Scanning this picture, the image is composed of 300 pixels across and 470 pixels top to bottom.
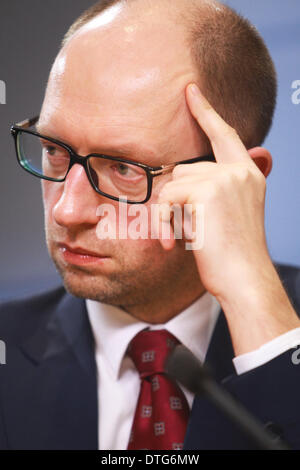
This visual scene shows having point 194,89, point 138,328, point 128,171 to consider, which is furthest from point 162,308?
point 194,89

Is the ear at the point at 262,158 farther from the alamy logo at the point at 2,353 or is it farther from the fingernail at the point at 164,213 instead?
the alamy logo at the point at 2,353

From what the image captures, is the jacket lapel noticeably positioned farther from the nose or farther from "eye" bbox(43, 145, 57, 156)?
"eye" bbox(43, 145, 57, 156)

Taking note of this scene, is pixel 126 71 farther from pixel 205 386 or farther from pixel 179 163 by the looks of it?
pixel 205 386

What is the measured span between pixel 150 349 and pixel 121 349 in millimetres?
60

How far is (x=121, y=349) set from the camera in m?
1.14

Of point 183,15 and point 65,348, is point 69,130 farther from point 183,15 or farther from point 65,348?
point 65,348

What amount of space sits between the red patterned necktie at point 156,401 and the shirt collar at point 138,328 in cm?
2

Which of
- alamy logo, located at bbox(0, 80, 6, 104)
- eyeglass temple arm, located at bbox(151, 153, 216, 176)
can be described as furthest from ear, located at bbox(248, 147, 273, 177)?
alamy logo, located at bbox(0, 80, 6, 104)

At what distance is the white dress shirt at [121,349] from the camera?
1.09 meters

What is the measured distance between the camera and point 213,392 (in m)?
0.65

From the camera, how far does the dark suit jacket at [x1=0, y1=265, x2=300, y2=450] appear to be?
907 millimetres

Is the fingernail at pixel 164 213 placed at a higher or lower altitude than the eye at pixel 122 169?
lower

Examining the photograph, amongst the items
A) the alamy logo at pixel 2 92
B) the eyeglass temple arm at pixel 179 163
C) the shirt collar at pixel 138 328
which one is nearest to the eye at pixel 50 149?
the eyeglass temple arm at pixel 179 163
